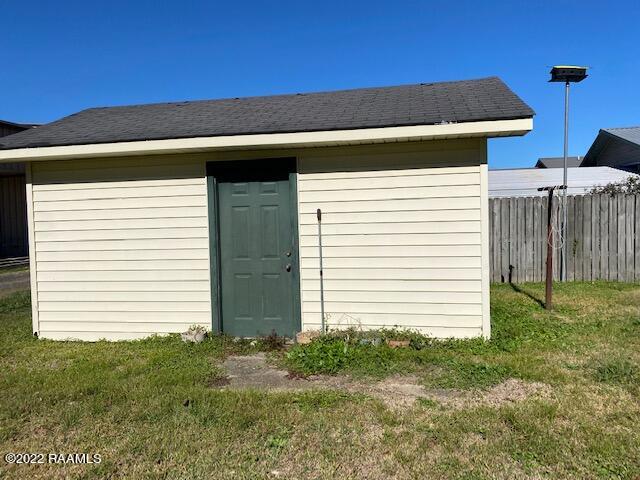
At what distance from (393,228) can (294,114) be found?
76.3 inches

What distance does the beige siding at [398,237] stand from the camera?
17.5 ft

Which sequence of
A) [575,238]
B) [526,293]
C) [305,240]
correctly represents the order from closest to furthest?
[305,240], [526,293], [575,238]

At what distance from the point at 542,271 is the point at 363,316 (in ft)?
17.4

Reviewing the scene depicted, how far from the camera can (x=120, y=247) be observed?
611cm

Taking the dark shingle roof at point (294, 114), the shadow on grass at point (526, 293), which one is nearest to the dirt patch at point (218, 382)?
the dark shingle roof at point (294, 114)

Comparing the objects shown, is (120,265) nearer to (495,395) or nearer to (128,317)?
(128,317)

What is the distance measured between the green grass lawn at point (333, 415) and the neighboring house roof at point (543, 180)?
997cm

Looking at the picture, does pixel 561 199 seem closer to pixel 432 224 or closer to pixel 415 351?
pixel 432 224

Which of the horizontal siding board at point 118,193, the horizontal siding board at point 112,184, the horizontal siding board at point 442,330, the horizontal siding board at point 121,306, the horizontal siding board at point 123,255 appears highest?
the horizontal siding board at point 112,184

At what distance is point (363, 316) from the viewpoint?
5.59m

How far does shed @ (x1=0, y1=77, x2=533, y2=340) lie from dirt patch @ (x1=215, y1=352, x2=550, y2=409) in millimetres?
1200

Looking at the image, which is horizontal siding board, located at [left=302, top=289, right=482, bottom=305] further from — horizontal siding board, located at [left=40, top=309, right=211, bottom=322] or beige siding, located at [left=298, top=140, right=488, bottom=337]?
horizontal siding board, located at [left=40, top=309, right=211, bottom=322]

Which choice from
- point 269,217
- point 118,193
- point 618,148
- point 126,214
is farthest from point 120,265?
point 618,148

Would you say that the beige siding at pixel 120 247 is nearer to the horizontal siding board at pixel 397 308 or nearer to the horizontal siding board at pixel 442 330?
the horizontal siding board at pixel 397 308
